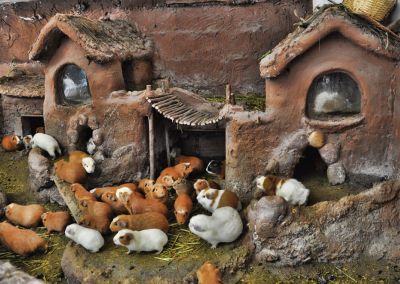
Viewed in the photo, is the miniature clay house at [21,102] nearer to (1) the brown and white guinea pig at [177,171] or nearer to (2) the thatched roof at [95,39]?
(2) the thatched roof at [95,39]

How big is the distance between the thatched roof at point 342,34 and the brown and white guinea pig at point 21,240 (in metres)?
4.35

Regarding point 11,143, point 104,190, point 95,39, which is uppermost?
point 95,39

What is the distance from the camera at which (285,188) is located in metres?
6.68

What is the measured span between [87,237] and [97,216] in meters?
0.49

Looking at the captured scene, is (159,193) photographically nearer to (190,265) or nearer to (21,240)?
(190,265)

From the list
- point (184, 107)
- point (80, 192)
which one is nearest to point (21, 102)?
point (80, 192)

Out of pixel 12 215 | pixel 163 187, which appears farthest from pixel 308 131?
pixel 12 215

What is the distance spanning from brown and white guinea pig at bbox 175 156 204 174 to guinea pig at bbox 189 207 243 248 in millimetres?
1959

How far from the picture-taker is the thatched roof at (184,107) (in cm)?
746

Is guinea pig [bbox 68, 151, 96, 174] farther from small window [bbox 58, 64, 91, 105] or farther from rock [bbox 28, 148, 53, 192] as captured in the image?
small window [bbox 58, 64, 91, 105]

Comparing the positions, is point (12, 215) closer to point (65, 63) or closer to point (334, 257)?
point (65, 63)

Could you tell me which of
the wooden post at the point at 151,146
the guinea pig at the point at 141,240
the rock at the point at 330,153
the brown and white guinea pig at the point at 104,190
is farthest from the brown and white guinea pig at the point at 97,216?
the rock at the point at 330,153

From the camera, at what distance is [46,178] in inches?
A: 339

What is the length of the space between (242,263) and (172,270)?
0.91 meters
